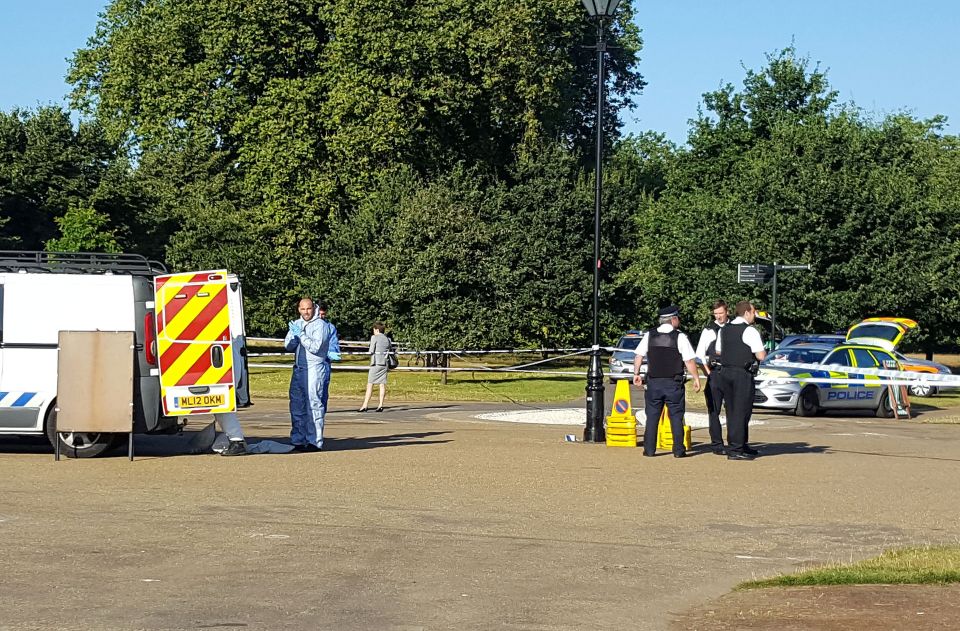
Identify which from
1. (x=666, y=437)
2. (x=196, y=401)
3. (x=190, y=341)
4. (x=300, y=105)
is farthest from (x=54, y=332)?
(x=300, y=105)

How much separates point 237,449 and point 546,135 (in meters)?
41.3

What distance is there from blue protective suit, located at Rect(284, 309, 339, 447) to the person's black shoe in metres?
0.82

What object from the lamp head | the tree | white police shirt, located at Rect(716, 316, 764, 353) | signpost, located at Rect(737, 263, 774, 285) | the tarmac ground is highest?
the tree

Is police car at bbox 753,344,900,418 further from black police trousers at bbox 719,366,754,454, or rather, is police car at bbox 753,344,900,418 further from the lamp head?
the lamp head

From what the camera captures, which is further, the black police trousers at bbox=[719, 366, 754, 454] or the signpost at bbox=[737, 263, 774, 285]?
the signpost at bbox=[737, 263, 774, 285]

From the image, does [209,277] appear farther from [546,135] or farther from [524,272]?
[546,135]

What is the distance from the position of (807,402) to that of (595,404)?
10.2 m

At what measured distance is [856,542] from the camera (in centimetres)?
1088

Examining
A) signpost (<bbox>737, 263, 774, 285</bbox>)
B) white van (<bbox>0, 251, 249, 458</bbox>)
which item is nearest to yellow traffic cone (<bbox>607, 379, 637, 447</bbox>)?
white van (<bbox>0, 251, 249, 458</bbox>)

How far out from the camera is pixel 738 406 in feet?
56.6

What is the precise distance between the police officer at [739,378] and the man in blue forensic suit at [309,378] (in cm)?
486

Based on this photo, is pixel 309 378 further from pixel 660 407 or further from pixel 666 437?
pixel 666 437

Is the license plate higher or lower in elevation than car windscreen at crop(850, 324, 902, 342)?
lower

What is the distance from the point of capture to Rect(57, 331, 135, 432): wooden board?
1552cm
